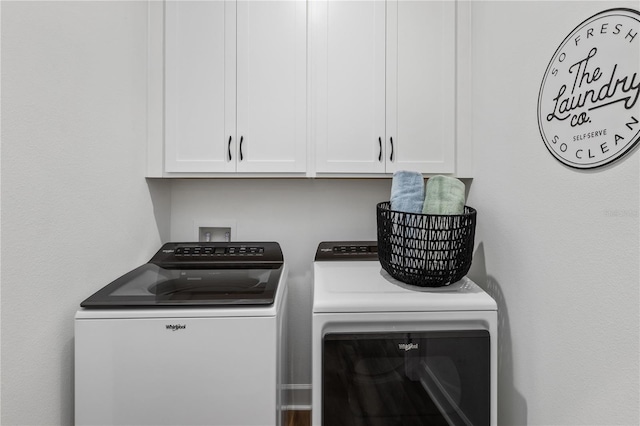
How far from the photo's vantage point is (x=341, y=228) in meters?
1.87

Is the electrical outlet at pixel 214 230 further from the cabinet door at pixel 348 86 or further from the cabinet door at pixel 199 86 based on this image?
the cabinet door at pixel 348 86

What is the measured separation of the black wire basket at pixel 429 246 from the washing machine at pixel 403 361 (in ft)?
0.37

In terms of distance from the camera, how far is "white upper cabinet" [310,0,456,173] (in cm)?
156

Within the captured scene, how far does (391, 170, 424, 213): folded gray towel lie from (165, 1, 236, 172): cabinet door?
0.78m

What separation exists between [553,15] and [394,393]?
1.26 meters

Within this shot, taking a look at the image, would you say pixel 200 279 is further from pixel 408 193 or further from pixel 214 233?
pixel 408 193

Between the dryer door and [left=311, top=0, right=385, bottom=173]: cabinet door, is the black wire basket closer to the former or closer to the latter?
the dryer door

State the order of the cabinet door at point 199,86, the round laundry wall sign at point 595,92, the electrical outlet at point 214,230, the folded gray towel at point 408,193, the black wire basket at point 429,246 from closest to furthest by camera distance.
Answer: the round laundry wall sign at point 595,92 < the black wire basket at point 429,246 < the folded gray towel at point 408,193 < the cabinet door at point 199,86 < the electrical outlet at point 214,230

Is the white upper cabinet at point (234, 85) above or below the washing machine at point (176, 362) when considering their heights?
above

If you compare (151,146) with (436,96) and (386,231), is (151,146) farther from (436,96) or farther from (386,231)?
(436,96)

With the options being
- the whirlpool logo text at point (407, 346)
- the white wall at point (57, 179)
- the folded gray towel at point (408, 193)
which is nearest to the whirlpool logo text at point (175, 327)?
the white wall at point (57, 179)

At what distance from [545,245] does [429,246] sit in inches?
13.7

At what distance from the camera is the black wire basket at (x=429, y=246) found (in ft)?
3.69

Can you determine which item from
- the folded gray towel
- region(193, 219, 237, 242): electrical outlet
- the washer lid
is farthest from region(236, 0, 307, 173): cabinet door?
the washer lid
